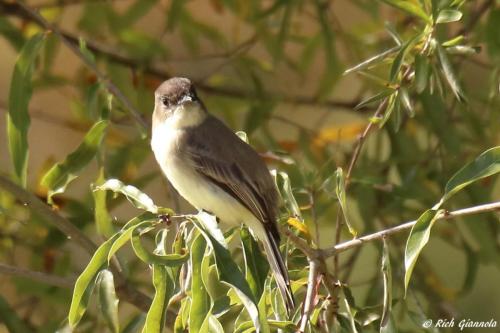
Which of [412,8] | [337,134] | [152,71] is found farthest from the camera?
[152,71]

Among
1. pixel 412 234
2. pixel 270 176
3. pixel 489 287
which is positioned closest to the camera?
pixel 412 234

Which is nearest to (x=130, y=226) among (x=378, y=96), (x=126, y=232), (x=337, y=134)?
(x=126, y=232)

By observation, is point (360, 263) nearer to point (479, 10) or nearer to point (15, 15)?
point (479, 10)

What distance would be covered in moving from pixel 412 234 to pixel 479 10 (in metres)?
1.65

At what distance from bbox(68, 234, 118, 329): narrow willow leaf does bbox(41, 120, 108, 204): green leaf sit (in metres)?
0.54

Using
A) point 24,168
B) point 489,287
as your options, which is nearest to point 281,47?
point 24,168

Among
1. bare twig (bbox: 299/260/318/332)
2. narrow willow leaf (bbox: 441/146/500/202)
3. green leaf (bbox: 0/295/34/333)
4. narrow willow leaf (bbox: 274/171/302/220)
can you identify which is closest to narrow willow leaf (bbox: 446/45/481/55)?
narrow willow leaf (bbox: 441/146/500/202)

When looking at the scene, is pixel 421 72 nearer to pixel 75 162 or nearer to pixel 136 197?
pixel 136 197

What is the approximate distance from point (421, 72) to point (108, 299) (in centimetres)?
84

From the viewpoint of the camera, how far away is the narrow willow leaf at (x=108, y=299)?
7.83 feet

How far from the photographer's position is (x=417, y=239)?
84.3 inches

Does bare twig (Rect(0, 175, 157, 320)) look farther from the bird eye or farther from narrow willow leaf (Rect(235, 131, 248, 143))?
the bird eye

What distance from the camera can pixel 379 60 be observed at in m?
2.46

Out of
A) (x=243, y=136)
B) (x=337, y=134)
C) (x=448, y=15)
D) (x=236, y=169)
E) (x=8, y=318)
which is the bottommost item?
(x=8, y=318)
